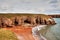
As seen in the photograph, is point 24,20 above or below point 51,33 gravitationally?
above

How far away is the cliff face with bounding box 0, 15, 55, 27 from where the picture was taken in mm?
13666

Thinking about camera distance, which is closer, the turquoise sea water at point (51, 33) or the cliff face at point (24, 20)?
the turquoise sea water at point (51, 33)

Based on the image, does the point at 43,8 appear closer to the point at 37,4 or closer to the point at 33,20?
the point at 37,4

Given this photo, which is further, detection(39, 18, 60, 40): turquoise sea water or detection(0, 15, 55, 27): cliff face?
detection(0, 15, 55, 27): cliff face

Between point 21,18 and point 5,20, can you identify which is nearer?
point 5,20

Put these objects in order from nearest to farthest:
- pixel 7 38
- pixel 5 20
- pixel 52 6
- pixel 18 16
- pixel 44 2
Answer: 1. pixel 7 38
2. pixel 44 2
3. pixel 52 6
4. pixel 5 20
5. pixel 18 16

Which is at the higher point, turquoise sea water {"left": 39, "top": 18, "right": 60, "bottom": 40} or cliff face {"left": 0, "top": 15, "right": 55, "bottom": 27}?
cliff face {"left": 0, "top": 15, "right": 55, "bottom": 27}

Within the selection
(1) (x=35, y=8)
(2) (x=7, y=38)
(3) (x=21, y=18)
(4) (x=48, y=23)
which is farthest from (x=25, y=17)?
(2) (x=7, y=38)

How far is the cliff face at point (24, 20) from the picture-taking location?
13.7m

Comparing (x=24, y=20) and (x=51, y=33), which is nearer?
(x=51, y=33)

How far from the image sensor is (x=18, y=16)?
48.9 feet

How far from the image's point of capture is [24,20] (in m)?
15.4

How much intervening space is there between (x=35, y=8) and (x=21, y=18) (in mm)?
4572

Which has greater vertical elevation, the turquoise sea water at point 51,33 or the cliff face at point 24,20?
the cliff face at point 24,20
